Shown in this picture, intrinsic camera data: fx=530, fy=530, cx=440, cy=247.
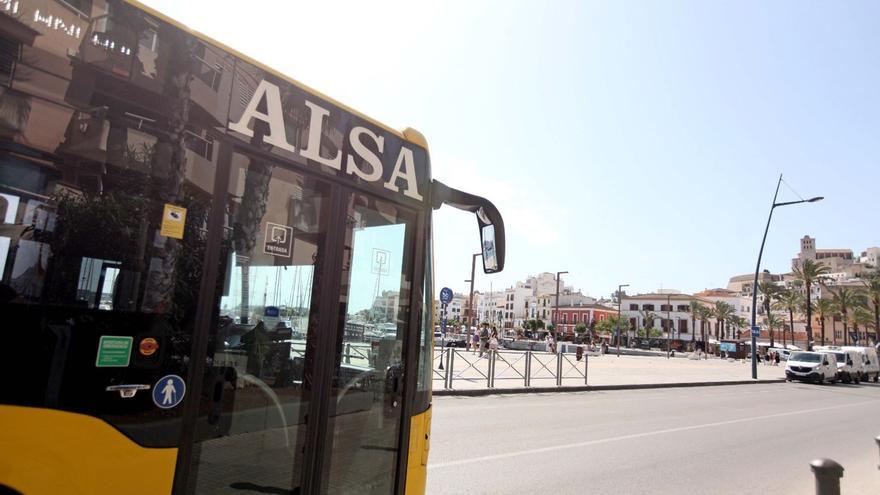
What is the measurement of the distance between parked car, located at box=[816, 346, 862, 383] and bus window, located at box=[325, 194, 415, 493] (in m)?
34.8

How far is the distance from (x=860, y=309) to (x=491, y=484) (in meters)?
77.4

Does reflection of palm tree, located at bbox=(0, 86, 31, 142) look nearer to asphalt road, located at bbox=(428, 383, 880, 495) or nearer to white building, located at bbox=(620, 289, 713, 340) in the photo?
asphalt road, located at bbox=(428, 383, 880, 495)

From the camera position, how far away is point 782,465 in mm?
7398

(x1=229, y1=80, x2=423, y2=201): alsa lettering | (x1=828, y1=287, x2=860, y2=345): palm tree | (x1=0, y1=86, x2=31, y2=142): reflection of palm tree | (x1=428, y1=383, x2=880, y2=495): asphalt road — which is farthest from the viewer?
(x1=828, y1=287, x2=860, y2=345): palm tree

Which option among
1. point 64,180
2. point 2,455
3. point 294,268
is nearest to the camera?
point 2,455

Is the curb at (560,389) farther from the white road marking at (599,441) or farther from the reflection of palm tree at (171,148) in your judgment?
the reflection of palm tree at (171,148)

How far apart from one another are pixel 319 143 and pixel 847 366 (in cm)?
3784

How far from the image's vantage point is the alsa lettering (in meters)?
2.56

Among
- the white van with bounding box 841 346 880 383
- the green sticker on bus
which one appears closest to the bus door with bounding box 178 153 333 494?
the green sticker on bus

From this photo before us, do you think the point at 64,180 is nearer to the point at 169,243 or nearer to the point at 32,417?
Result: the point at 169,243

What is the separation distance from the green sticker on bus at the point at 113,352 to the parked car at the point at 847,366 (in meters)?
36.3

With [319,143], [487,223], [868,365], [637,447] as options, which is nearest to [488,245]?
[487,223]

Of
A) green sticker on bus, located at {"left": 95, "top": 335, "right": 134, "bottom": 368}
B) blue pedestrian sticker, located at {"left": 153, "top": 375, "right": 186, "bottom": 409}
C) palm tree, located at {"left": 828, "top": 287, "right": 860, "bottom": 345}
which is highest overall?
palm tree, located at {"left": 828, "top": 287, "right": 860, "bottom": 345}

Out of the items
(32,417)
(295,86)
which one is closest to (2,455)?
(32,417)
